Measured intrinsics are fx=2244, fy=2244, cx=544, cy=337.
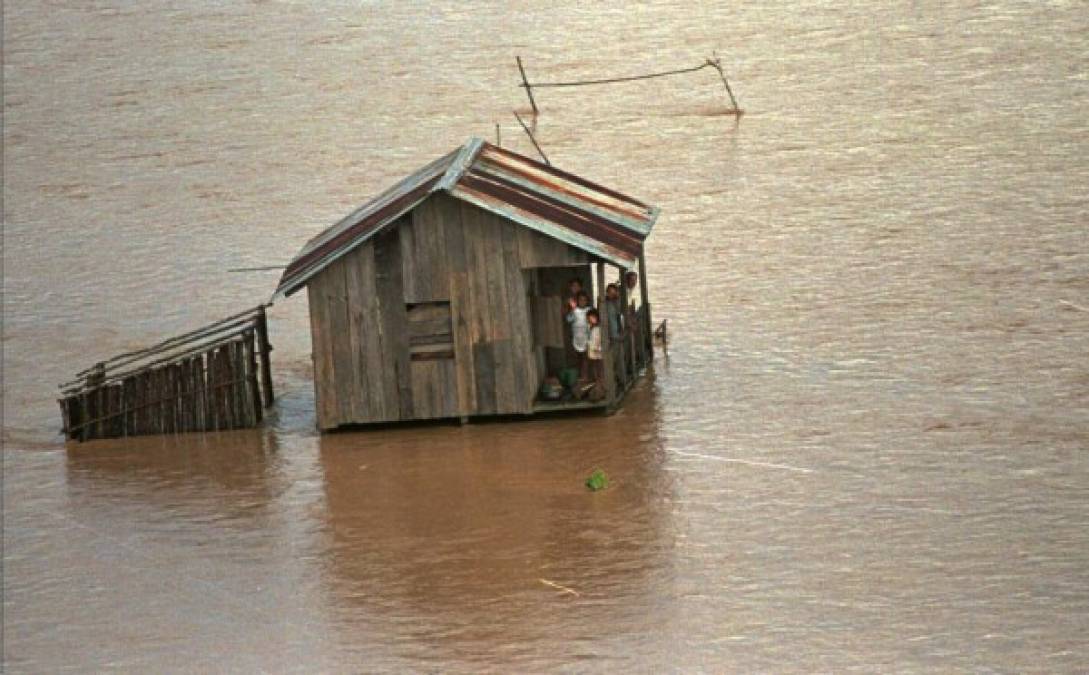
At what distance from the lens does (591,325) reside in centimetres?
2400

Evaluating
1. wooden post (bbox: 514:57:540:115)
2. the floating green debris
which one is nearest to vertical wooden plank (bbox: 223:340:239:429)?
the floating green debris

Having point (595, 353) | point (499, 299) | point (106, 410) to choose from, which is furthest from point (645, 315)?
point (106, 410)

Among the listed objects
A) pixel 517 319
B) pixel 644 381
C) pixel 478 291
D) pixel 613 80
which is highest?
pixel 613 80

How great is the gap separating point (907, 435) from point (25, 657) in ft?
30.7

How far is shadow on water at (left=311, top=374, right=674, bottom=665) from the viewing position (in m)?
18.0

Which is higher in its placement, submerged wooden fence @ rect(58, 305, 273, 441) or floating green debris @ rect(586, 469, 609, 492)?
submerged wooden fence @ rect(58, 305, 273, 441)

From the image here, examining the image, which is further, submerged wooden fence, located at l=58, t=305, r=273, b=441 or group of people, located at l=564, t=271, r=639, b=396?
submerged wooden fence, located at l=58, t=305, r=273, b=441

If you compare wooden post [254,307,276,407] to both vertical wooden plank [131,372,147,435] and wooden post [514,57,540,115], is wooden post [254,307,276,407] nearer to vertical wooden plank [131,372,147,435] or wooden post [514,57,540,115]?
vertical wooden plank [131,372,147,435]

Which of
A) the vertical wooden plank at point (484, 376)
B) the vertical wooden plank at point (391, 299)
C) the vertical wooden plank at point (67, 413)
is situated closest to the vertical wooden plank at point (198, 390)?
the vertical wooden plank at point (67, 413)

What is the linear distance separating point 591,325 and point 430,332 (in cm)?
173

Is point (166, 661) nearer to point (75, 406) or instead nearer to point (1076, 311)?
point (75, 406)

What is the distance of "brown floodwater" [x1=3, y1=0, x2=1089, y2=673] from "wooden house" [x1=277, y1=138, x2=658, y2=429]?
0.47 m

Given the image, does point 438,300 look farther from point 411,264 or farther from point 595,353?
point 595,353

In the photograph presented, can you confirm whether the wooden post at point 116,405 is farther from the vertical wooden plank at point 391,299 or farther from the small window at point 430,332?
the small window at point 430,332
